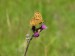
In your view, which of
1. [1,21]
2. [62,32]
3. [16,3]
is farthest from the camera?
[16,3]

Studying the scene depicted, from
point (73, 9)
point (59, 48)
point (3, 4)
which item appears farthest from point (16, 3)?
point (59, 48)

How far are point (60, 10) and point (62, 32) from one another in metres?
0.80

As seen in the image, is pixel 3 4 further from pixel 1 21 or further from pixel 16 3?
pixel 1 21

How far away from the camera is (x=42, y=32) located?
579 cm

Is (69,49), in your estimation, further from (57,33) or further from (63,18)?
(63,18)

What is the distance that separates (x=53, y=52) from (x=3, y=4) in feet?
4.34

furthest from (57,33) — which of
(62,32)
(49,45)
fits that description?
(49,45)

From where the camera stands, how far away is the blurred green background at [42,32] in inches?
205

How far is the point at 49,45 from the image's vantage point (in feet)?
17.3

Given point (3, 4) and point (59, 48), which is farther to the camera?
point (3, 4)

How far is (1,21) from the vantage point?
5590 millimetres

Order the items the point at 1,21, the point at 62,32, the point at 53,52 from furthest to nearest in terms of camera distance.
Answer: the point at 62,32
the point at 1,21
the point at 53,52

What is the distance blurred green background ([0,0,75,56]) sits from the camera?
5199 millimetres

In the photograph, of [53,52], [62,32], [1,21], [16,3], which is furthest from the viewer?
[16,3]
